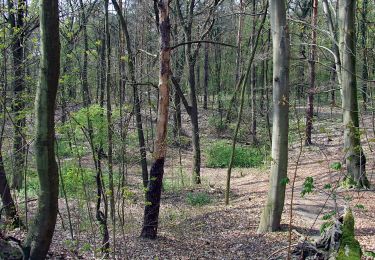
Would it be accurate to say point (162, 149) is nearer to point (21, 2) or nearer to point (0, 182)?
point (0, 182)

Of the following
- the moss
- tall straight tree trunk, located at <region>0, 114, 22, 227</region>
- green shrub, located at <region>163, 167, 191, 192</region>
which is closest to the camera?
the moss

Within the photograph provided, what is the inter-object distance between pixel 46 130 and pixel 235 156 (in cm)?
1449

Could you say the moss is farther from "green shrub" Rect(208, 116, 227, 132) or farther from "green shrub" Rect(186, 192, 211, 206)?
"green shrub" Rect(208, 116, 227, 132)

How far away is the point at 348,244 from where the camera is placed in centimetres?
405

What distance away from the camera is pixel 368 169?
12.2 meters

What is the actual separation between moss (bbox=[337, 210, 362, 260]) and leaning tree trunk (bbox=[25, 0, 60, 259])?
2.91 metres

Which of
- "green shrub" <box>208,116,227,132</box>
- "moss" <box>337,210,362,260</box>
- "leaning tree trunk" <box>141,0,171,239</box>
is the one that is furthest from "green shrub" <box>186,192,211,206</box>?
"green shrub" <box>208,116,227,132</box>

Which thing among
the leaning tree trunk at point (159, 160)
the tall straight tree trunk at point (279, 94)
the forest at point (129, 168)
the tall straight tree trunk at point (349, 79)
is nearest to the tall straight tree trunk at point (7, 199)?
the forest at point (129, 168)

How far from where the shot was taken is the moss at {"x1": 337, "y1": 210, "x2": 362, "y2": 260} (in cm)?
392

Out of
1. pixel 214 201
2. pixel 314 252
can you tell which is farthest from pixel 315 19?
pixel 314 252

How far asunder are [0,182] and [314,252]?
5755mm

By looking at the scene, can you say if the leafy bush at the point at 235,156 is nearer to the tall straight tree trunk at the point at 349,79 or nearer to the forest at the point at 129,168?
the forest at the point at 129,168

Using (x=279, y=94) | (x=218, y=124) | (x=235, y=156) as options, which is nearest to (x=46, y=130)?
(x=279, y=94)

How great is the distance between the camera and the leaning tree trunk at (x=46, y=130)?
3.78m
